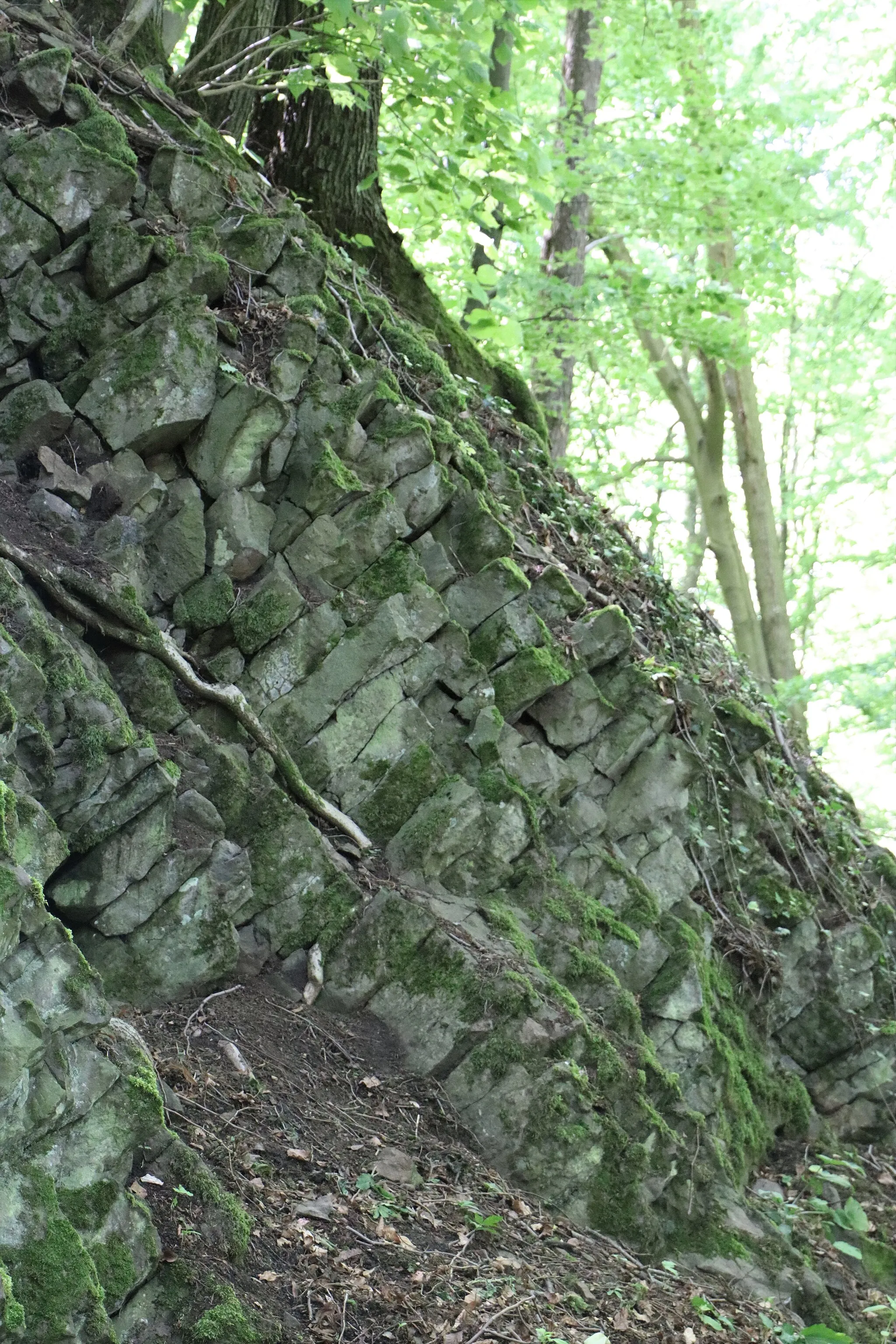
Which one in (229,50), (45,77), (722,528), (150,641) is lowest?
(150,641)

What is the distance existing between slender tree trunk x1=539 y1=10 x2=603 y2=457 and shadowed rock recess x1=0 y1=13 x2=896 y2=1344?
5.22m

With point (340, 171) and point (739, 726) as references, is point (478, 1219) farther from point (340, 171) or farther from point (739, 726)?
point (340, 171)

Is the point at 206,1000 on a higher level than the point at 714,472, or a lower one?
lower

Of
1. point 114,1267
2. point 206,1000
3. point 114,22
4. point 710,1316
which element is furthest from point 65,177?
point 710,1316

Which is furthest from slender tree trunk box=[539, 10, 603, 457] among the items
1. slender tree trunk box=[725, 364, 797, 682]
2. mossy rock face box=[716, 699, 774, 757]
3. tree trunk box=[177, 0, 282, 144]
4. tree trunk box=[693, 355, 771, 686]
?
tree trunk box=[177, 0, 282, 144]

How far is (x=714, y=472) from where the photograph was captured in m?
16.7

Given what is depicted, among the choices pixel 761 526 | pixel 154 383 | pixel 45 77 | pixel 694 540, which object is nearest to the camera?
pixel 154 383

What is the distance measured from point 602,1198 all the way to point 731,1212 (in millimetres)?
1037

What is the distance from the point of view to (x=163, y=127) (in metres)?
7.62

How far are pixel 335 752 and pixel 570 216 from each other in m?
10.4

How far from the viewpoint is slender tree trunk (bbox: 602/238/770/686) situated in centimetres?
1644

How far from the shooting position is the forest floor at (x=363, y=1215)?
4273 mm

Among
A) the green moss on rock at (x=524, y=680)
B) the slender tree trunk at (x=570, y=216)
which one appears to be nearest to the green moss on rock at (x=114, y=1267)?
the green moss on rock at (x=524, y=680)

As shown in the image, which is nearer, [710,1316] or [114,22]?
[710,1316]
